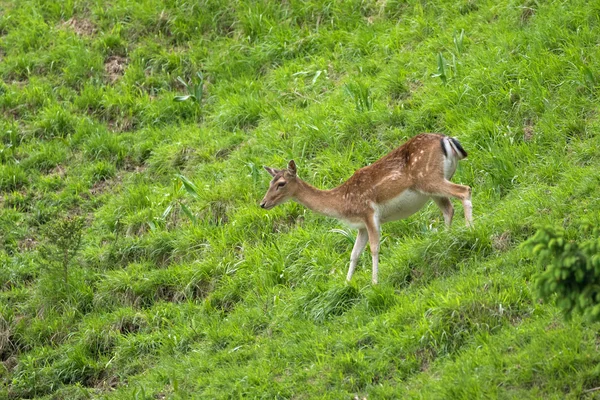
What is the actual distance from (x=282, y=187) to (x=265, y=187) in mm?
1883

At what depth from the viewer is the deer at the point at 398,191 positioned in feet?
32.4

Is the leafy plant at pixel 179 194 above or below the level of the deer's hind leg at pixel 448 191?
below

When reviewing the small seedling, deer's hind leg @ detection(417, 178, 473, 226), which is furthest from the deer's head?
the small seedling

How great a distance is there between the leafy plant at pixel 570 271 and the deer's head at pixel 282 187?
4.49 meters

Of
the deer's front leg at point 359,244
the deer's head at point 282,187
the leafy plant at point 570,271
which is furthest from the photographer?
the deer's head at point 282,187

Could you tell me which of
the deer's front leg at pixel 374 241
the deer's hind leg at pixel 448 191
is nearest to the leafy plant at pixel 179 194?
the deer's front leg at pixel 374 241

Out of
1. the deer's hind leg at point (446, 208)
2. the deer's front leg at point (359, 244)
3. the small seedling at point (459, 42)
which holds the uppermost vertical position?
the small seedling at point (459, 42)

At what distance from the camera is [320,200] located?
34.4ft

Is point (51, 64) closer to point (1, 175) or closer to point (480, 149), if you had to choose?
point (1, 175)

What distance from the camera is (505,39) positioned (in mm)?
12805

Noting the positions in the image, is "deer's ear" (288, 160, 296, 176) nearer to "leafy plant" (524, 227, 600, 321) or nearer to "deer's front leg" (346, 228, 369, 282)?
"deer's front leg" (346, 228, 369, 282)

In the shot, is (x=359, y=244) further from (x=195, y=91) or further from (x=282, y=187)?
(x=195, y=91)

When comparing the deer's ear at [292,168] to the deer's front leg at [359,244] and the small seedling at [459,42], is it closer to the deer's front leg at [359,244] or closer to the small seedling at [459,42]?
the deer's front leg at [359,244]

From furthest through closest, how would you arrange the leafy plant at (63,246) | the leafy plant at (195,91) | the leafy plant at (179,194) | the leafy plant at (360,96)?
the leafy plant at (195,91), the leafy plant at (360,96), the leafy plant at (179,194), the leafy plant at (63,246)
